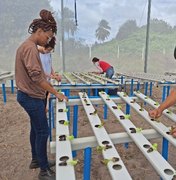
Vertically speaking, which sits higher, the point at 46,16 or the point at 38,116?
the point at 46,16

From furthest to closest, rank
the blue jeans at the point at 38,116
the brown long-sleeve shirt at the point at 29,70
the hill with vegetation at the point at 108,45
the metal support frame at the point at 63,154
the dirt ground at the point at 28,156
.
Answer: the hill with vegetation at the point at 108,45 → the dirt ground at the point at 28,156 → the blue jeans at the point at 38,116 → the brown long-sleeve shirt at the point at 29,70 → the metal support frame at the point at 63,154

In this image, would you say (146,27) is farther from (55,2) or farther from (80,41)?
(55,2)

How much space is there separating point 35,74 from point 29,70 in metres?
0.04

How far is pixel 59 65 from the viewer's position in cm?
505

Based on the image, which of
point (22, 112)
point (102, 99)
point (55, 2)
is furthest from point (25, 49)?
point (55, 2)

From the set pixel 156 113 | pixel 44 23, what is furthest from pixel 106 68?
pixel 156 113

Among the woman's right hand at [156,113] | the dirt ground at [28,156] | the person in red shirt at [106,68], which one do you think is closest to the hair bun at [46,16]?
the woman's right hand at [156,113]

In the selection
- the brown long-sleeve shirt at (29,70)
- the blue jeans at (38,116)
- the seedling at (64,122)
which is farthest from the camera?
the blue jeans at (38,116)

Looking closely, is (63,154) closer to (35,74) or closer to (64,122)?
(64,122)

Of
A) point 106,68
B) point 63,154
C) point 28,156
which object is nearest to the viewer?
point 63,154

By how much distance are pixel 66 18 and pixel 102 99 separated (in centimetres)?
375

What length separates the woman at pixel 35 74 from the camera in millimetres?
1232

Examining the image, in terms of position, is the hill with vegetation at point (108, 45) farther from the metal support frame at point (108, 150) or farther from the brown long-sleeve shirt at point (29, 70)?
the metal support frame at point (108, 150)

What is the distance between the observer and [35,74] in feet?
4.02
